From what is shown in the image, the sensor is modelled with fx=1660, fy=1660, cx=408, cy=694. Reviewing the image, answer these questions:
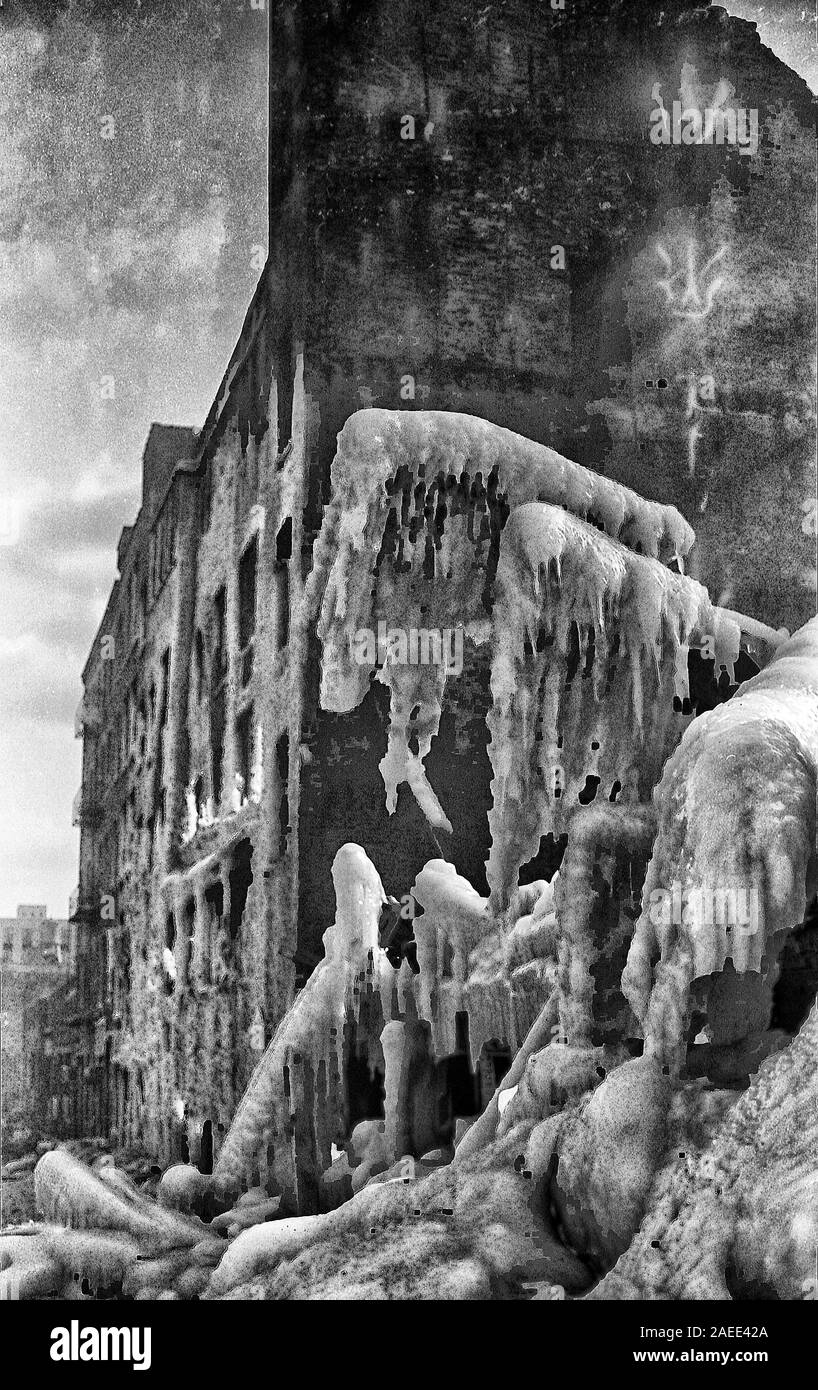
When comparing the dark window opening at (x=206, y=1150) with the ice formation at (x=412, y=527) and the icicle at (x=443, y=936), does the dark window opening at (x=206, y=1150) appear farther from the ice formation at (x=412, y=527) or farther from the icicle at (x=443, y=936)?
the ice formation at (x=412, y=527)

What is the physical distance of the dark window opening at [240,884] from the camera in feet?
34.8

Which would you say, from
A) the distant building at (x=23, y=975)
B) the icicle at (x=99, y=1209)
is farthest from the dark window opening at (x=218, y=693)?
the icicle at (x=99, y=1209)

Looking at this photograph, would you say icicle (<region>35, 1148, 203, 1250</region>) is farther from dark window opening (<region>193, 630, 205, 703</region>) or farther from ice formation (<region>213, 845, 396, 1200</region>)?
dark window opening (<region>193, 630, 205, 703</region>)

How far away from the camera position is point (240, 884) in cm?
1064

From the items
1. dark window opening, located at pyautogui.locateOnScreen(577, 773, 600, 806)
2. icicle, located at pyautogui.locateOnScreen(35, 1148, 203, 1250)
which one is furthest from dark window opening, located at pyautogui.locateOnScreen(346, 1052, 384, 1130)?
dark window opening, located at pyautogui.locateOnScreen(577, 773, 600, 806)

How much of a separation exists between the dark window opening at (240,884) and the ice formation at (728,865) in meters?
2.87

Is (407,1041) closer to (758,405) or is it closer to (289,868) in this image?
(289,868)

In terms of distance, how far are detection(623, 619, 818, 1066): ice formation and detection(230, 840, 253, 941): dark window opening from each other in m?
2.87

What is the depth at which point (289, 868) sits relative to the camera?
1034 cm

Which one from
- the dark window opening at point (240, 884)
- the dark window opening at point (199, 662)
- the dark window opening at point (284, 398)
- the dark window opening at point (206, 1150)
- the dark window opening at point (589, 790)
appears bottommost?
the dark window opening at point (206, 1150)

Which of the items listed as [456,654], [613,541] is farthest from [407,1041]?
[613,541]

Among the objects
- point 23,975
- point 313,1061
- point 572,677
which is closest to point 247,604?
point 572,677

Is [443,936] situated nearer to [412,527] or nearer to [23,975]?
[412,527]

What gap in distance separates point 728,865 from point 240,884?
11.4 ft
